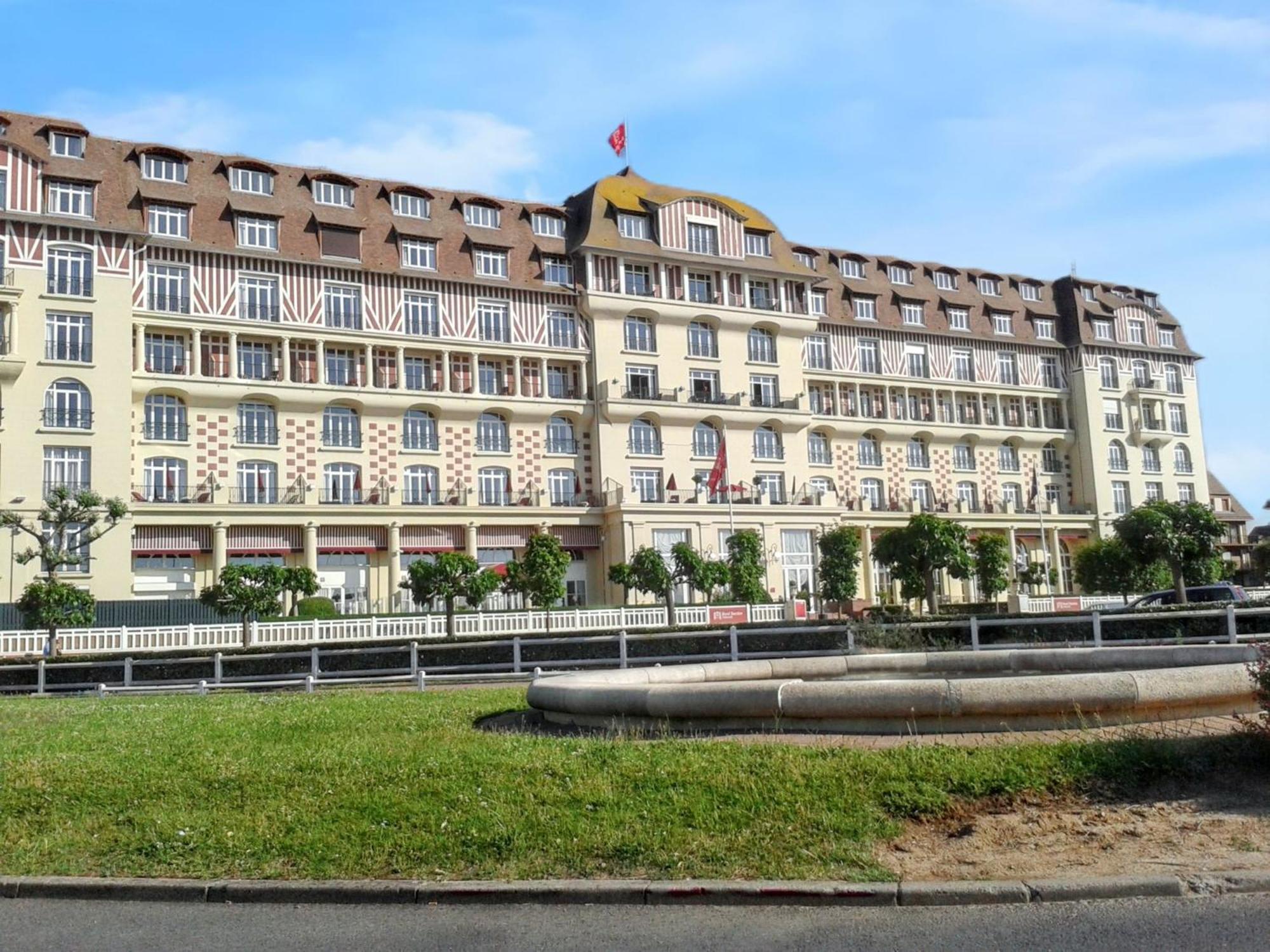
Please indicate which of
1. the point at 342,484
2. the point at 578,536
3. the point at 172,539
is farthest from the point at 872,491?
the point at 172,539

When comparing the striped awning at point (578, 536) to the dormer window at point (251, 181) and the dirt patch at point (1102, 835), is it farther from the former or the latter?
the dirt patch at point (1102, 835)

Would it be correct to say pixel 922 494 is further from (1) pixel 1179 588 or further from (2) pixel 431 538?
(2) pixel 431 538

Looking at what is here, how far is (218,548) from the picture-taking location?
44.8 metres

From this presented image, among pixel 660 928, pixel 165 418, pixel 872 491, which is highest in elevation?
pixel 165 418

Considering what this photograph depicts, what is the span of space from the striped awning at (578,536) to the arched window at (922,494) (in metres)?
20.2

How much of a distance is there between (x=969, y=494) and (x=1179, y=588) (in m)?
27.0

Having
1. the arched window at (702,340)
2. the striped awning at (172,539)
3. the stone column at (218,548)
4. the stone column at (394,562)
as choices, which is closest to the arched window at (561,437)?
the arched window at (702,340)

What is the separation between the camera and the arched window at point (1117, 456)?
6769cm

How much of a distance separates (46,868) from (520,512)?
139 ft

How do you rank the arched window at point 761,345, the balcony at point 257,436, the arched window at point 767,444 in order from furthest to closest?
the arched window at point 761,345 < the arched window at point 767,444 < the balcony at point 257,436

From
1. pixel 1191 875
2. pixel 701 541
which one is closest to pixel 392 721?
pixel 1191 875

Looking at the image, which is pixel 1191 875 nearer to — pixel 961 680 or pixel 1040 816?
pixel 1040 816

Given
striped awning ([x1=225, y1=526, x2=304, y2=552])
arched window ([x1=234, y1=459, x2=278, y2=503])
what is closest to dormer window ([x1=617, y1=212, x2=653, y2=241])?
arched window ([x1=234, y1=459, x2=278, y2=503])

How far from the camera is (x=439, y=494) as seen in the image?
50250mm
